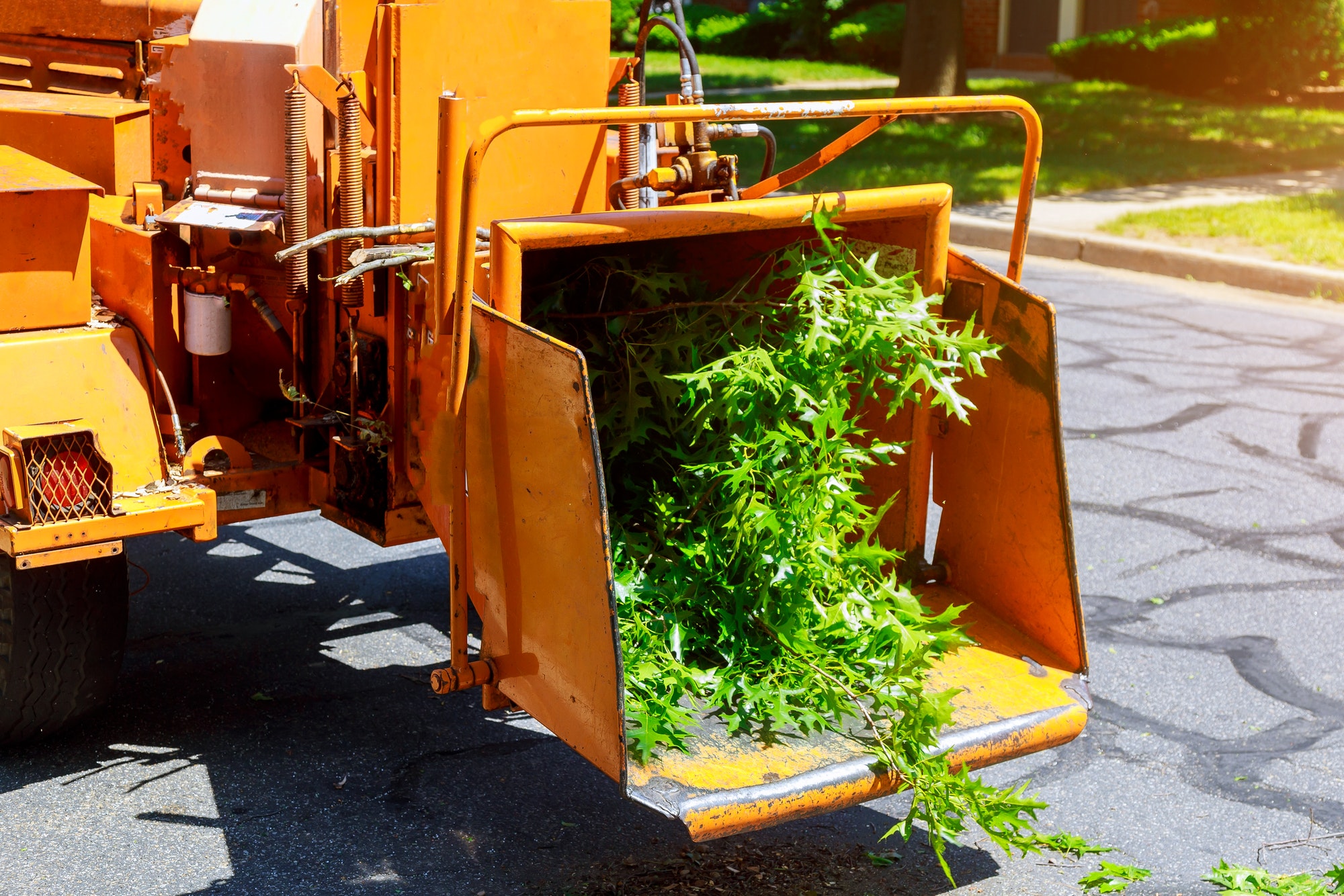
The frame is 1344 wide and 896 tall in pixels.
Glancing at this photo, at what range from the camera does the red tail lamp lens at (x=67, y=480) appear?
10.5 feet

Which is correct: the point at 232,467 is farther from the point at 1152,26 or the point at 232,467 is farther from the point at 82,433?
the point at 1152,26

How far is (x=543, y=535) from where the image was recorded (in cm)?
296

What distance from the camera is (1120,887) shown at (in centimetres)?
326

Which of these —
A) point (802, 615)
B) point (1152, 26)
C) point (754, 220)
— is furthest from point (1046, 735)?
point (1152, 26)

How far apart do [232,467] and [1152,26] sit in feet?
66.2

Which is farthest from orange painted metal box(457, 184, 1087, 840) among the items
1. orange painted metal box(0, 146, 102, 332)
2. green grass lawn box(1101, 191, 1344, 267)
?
green grass lawn box(1101, 191, 1344, 267)

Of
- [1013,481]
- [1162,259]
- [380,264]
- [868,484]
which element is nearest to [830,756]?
[1013,481]

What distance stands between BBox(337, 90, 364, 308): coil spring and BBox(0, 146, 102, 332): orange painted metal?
22.9 inches

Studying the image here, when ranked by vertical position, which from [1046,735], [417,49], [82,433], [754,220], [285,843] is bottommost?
[285,843]

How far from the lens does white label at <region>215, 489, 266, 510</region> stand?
3.65 m

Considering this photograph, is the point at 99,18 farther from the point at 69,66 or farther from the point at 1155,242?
the point at 1155,242

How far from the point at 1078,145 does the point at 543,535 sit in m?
13.3

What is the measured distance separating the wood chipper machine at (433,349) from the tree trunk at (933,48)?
11958 mm

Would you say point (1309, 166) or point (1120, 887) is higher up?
point (1309, 166)
